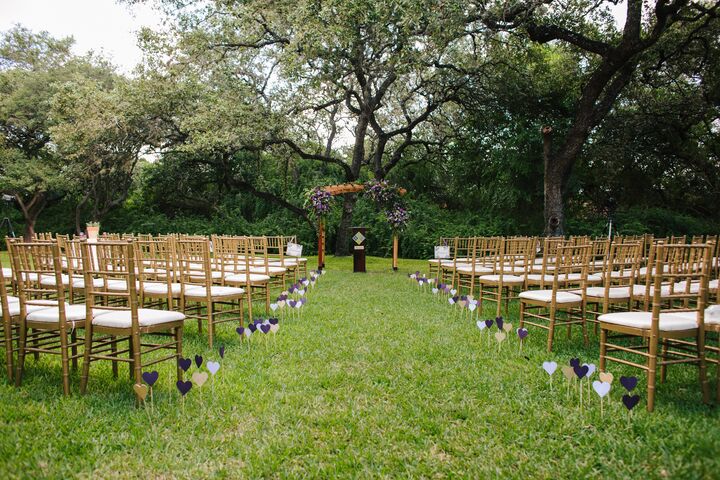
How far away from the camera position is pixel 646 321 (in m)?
3.28

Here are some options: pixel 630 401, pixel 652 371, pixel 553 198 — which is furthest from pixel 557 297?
pixel 553 198

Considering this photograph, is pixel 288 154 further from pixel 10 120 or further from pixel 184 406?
pixel 184 406

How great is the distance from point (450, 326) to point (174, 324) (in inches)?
124

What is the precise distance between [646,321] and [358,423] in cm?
199

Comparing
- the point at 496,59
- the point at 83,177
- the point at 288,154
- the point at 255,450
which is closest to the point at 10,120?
the point at 83,177

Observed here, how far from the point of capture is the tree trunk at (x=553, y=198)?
430 inches

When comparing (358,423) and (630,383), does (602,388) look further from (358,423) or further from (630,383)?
(358,423)

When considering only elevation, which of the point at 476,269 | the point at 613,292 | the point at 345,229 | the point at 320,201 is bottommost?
the point at 476,269

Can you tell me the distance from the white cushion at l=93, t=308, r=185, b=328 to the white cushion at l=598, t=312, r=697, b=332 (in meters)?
3.00

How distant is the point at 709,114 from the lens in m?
13.7

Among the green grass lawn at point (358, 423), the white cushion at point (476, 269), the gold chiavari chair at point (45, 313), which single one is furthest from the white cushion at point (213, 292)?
the white cushion at point (476, 269)

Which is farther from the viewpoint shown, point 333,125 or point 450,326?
point 333,125

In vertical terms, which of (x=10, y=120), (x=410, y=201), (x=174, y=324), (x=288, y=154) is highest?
(x=10, y=120)

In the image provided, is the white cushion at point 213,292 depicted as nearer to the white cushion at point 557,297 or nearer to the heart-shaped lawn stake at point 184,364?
the heart-shaped lawn stake at point 184,364
